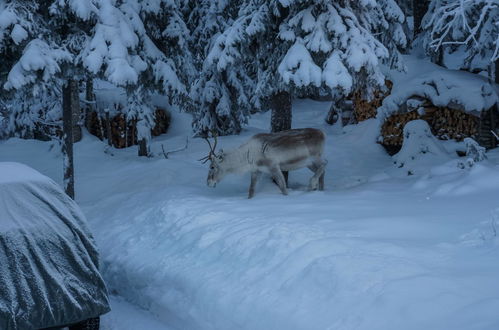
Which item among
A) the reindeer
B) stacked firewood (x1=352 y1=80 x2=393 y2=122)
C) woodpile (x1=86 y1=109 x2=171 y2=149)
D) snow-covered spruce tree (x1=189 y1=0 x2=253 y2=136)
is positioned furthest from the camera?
woodpile (x1=86 y1=109 x2=171 y2=149)

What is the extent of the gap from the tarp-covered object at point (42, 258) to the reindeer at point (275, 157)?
5.04 m

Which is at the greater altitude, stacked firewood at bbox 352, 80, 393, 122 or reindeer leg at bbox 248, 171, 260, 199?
stacked firewood at bbox 352, 80, 393, 122

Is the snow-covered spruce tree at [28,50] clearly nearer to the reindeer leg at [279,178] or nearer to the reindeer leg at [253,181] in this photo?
the reindeer leg at [253,181]

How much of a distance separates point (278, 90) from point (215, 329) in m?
6.42

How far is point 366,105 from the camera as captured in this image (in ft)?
53.9

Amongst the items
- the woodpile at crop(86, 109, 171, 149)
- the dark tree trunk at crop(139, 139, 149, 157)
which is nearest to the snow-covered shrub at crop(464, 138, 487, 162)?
the dark tree trunk at crop(139, 139, 149, 157)

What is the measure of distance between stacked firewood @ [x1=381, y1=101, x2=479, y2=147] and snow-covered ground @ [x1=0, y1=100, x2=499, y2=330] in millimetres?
1162

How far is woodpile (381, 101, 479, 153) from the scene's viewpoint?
42.8 ft

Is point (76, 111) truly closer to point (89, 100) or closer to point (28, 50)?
point (89, 100)

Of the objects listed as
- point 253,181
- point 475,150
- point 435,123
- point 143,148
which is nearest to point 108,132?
point 143,148

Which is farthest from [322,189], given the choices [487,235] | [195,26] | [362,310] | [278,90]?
[195,26]

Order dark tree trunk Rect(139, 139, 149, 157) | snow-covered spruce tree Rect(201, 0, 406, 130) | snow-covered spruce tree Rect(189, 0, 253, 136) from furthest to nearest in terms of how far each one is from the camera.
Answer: snow-covered spruce tree Rect(189, 0, 253, 136) < dark tree trunk Rect(139, 139, 149, 157) < snow-covered spruce tree Rect(201, 0, 406, 130)

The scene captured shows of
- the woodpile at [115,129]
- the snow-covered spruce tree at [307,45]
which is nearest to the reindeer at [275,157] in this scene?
the snow-covered spruce tree at [307,45]

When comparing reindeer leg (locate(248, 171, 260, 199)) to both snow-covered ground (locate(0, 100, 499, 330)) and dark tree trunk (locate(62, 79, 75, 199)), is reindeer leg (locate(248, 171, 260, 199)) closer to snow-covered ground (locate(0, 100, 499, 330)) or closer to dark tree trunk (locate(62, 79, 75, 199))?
snow-covered ground (locate(0, 100, 499, 330))
